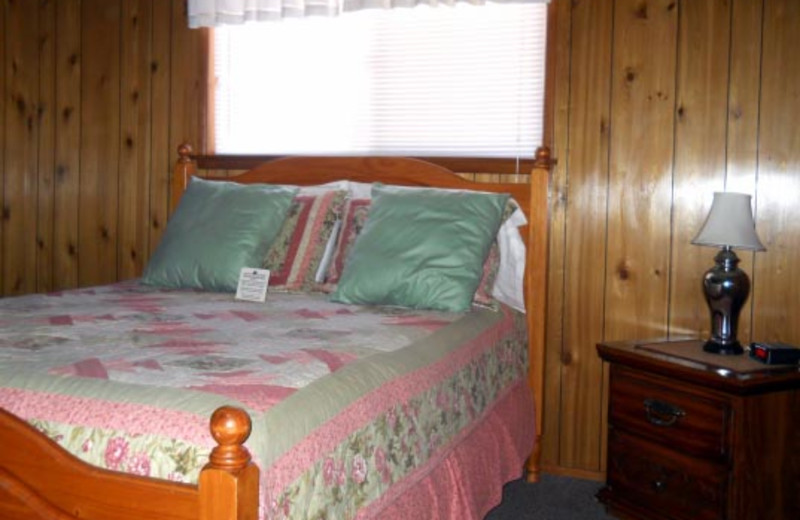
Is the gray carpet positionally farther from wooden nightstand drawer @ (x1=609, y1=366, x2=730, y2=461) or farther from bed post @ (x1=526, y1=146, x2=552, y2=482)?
wooden nightstand drawer @ (x1=609, y1=366, x2=730, y2=461)

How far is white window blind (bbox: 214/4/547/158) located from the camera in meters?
2.99

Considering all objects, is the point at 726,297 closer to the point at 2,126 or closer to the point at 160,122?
the point at 160,122

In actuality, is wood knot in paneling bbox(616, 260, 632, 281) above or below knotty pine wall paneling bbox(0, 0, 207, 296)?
below

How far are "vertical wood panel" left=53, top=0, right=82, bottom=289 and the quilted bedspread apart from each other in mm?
1363

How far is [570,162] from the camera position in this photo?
2.88m

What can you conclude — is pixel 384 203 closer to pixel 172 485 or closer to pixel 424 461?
pixel 424 461

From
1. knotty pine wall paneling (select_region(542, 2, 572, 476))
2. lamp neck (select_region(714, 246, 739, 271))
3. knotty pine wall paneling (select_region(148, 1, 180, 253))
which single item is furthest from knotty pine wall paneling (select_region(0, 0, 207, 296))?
lamp neck (select_region(714, 246, 739, 271))

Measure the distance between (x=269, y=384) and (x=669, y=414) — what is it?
1.38 m

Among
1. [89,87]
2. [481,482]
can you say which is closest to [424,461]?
[481,482]

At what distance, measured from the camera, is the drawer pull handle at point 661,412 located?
2357 millimetres

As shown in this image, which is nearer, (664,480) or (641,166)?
(664,480)

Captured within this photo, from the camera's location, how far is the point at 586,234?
2.88 m

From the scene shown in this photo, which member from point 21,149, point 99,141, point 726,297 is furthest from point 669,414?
point 21,149

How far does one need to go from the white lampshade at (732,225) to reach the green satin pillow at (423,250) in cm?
63
